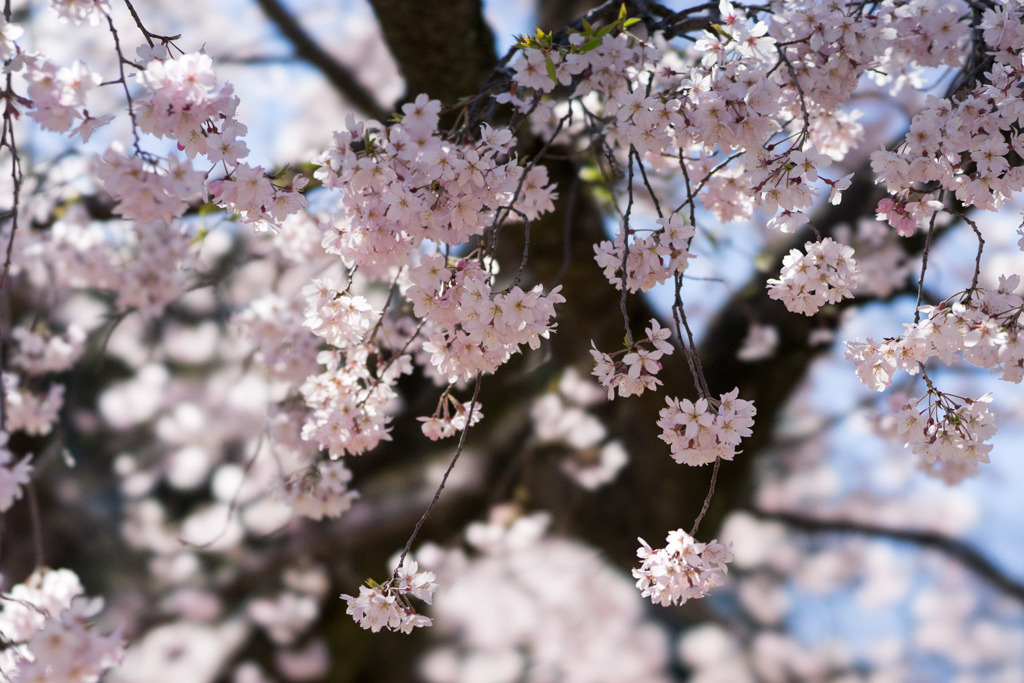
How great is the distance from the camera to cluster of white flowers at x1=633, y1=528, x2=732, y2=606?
90cm

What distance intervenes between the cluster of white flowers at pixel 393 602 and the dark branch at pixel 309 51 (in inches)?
85.9

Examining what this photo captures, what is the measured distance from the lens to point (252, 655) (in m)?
3.51

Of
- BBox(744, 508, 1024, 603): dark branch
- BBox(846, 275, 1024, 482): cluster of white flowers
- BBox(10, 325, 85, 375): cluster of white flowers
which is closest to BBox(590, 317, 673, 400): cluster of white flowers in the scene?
BBox(846, 275, 1024, 482): cluster of white flowers

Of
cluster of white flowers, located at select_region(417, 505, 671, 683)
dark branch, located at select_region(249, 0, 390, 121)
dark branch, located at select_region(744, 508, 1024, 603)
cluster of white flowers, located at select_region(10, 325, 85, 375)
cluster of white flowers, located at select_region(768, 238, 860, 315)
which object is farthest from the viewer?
cluster of white flowers, located at select_region(417, 505, 671, 683)

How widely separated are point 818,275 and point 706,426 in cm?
25

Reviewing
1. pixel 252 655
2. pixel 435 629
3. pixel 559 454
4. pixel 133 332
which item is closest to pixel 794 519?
pixel 559 454

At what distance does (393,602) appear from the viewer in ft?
3.11

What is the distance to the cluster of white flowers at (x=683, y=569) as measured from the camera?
2.96 ft

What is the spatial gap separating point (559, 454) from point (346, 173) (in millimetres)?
1907

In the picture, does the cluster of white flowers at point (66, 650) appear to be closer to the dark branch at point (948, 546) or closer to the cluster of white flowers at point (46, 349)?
the cluster of white flowers at point (46, 349)

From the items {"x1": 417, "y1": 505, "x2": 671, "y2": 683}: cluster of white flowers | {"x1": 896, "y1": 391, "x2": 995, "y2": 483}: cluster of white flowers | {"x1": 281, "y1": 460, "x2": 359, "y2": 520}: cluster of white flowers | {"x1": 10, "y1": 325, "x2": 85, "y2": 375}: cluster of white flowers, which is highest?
{"x1": 417, "y1": 505, "x2": 671, "y2": 683}: cluster of white flowers

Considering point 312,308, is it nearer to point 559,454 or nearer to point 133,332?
point 559,454

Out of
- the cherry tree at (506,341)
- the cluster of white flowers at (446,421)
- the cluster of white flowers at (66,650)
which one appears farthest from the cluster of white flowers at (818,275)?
the cluster of white flowers at (66,650)

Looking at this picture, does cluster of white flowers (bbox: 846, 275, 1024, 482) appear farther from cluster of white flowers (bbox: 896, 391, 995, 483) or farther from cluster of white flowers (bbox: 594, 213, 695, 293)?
cluster of white flowers (bbox: 594, 213, 695, 293)
